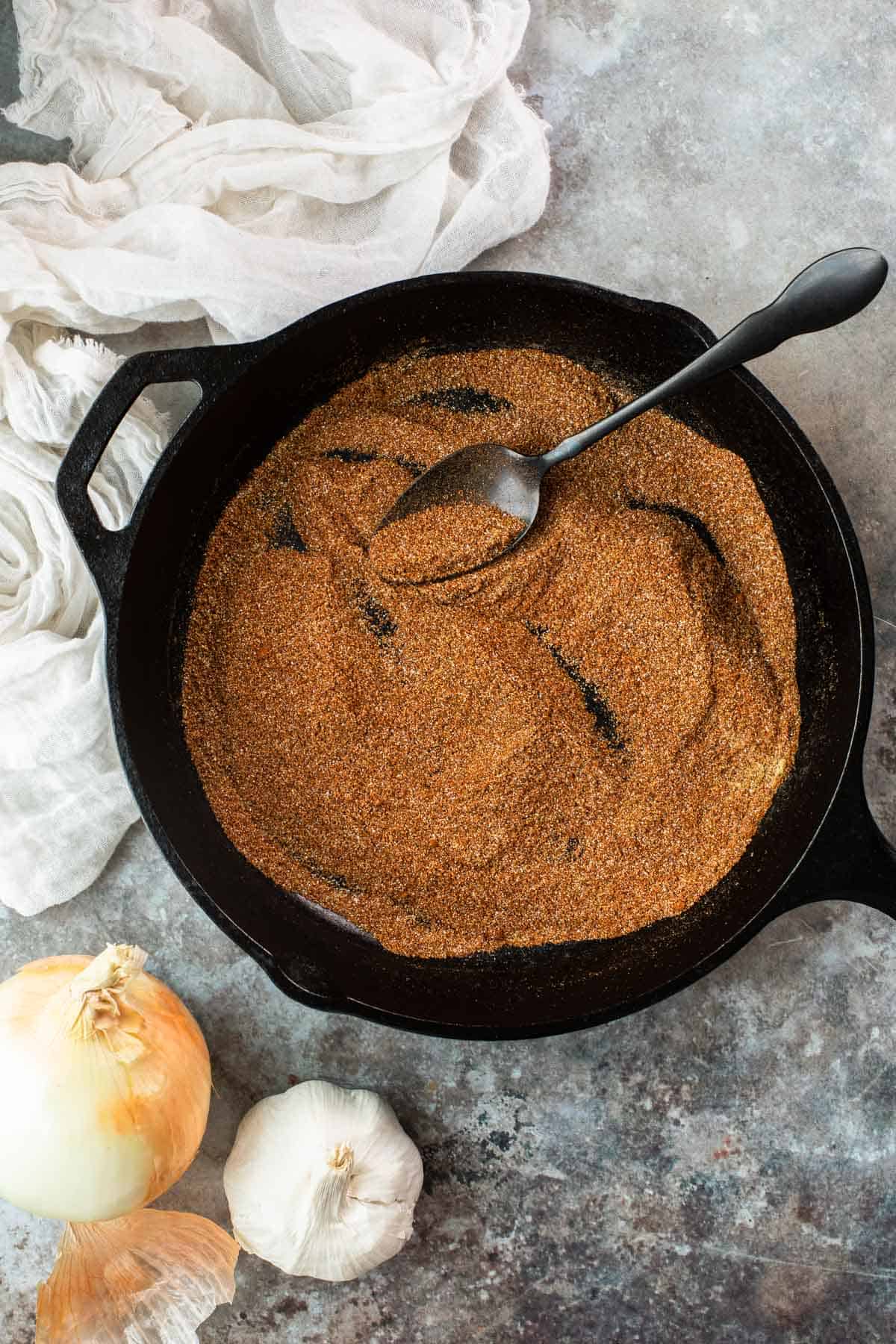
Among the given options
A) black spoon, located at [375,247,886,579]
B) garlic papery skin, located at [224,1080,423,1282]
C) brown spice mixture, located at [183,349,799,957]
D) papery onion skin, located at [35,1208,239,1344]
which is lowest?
papery onion skin, located at [35,1208,239,1344]

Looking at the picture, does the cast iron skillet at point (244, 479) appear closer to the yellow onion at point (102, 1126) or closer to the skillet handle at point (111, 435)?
the skillet handle at point (111, 435)

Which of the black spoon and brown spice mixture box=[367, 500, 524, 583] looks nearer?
the black spoon

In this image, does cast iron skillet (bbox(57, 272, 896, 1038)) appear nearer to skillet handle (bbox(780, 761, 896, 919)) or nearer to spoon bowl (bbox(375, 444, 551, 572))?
skillet handle (bbox(780, 761, 896, 919))

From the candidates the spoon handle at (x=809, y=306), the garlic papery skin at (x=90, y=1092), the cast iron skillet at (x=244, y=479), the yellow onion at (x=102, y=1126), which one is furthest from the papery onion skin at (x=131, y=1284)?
the spoon handle at (x=809, y=306)

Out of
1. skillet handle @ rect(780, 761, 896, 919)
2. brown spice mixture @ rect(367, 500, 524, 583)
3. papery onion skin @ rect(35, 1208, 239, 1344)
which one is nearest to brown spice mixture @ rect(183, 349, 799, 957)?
brown spice mixture @ rect(367, 500, 524, 583)

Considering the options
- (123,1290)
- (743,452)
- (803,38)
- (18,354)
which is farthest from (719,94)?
(123,1290)

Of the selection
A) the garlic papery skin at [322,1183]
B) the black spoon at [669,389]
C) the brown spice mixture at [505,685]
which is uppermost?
the black spoon at [669,389]

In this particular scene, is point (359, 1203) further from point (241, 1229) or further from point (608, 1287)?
point (608, 1287)
